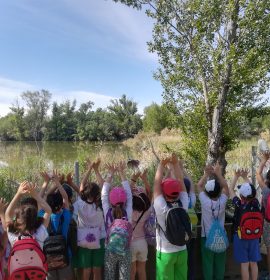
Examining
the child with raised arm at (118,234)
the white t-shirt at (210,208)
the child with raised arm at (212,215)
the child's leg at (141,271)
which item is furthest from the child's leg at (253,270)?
the child with raised arm at (118,234)

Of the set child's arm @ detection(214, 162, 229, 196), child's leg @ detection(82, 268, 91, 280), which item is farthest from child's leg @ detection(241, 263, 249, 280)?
child's leg @ detection(82, 268, 91, 280)

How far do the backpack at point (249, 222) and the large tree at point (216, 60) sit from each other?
4.21 m

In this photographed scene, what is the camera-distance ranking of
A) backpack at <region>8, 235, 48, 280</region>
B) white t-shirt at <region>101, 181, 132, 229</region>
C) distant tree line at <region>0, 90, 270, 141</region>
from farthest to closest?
1. distant tree line at <region>0, 90, 270, 141</region>
2. white t-shirt at <region>101, 181, 132, 229</region>
3. backpack at <region>8, 235, 48, 280</region>

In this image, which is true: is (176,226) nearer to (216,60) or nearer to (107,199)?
(107,199)

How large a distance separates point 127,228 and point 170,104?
20.5 feet

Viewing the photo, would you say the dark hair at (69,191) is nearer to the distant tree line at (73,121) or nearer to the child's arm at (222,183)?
the child's arm at (222,183)

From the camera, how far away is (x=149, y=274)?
480cm

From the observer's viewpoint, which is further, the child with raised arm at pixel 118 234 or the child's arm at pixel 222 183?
the child's arm at pixel 222 183

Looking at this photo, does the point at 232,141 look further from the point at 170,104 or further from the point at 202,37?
the point at 202,37

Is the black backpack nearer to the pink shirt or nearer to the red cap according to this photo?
the red cap

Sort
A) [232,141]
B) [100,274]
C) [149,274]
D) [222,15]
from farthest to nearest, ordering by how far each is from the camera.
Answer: [232,141] → [222,15] → [149,274] → [100,274]

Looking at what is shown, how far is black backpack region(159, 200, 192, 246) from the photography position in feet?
12.1

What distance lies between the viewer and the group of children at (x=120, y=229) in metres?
3.30

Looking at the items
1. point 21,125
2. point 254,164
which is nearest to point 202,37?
point 254,164
